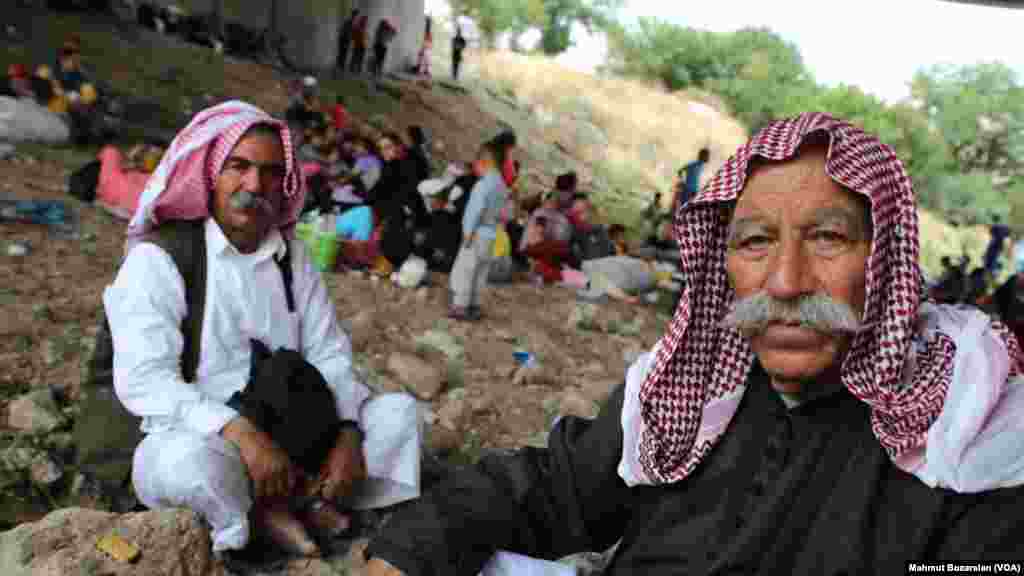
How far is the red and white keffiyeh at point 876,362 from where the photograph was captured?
123cm

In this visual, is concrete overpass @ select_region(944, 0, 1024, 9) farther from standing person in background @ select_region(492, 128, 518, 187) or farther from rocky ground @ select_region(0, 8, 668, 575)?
standing person in background @ select_region(492, 128, 518, 187)

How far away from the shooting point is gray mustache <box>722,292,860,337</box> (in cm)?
130

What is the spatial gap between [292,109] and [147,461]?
32.5 feet

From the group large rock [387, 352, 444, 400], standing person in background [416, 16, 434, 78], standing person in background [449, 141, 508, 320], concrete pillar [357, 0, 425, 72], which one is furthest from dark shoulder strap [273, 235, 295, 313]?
standing person in background [416, 16, 434, 78]

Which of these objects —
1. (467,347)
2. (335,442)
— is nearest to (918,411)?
(335,442)

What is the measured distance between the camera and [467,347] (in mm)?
5605

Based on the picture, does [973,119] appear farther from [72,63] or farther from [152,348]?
[152,348]

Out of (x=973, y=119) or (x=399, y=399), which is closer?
(x=399, y=399)

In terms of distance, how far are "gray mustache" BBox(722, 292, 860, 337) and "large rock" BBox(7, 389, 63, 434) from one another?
2.86 metres

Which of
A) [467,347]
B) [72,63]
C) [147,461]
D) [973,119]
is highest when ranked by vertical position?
[973,119]

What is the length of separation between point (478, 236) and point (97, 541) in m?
4.66

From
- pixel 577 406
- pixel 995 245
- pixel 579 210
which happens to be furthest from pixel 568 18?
pixel 577 406

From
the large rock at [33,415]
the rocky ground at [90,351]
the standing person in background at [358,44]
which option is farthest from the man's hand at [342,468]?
the standing person in background at [358,44]

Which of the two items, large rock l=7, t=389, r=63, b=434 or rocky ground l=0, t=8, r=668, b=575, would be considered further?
large rock l=7, t=389, r=63, b=434
